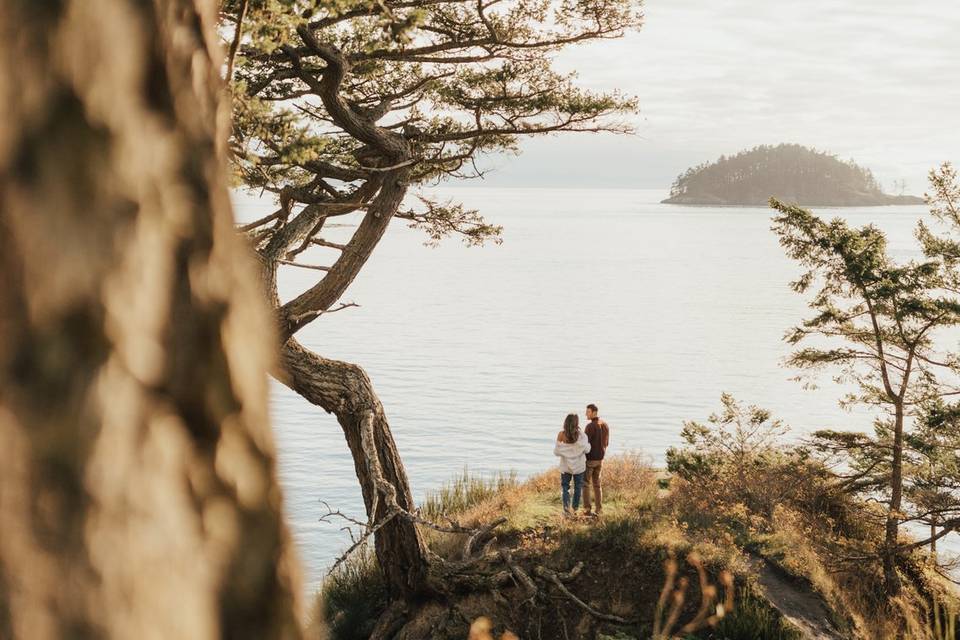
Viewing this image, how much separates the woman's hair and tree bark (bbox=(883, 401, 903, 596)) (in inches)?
194

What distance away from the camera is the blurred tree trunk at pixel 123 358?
1.36 ft

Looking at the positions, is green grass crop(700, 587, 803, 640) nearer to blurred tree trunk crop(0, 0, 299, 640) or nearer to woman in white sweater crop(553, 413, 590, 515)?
woman in white sweater crop(553, 413, 590, 515)

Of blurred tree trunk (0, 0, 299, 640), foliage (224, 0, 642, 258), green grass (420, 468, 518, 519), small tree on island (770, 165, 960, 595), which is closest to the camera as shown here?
blurred tree trunk (0, 0, 299, 640)

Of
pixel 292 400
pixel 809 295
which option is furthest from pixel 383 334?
pixel 809 295

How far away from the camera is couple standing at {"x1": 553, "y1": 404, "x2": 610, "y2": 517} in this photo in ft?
45.4

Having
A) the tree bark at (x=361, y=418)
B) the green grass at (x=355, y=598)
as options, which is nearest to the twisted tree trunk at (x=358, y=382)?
the tree bark at (x=361, y=418)

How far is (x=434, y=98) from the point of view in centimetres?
1108

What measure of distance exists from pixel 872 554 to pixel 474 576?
6.81m

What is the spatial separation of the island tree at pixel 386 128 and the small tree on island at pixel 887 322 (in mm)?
6016

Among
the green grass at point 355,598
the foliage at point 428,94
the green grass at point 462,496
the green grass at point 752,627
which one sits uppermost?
the foliage at point 428,94

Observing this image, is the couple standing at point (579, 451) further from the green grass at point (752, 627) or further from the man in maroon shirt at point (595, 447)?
the green grass at point (752, 627)

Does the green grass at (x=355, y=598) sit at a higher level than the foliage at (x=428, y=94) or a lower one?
lower

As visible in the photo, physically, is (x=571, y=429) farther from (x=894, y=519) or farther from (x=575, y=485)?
(x=894, y=519)

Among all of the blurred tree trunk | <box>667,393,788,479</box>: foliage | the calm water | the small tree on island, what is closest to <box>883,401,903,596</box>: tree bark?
the small tree on island
